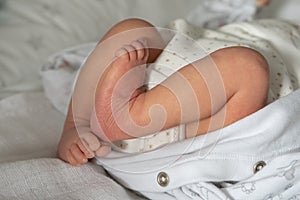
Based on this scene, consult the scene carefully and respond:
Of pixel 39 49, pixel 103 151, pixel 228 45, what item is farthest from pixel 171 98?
pixel 39 49

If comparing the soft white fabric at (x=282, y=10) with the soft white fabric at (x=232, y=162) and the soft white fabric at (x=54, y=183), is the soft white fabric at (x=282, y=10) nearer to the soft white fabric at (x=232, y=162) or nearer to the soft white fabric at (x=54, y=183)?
the soft white fabric at (x=232, y=162)

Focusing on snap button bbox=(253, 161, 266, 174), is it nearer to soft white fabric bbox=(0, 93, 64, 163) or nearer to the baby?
the baby

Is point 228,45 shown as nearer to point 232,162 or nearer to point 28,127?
point 232,162

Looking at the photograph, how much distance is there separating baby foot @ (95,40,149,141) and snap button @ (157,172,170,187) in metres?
0.09

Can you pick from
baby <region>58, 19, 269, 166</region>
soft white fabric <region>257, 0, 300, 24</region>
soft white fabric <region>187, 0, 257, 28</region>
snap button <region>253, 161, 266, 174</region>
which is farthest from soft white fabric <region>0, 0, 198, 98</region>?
snap button <region>253, 161, 266, 174</region>

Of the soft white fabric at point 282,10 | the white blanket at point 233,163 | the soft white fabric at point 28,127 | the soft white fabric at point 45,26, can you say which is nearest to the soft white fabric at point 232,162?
the white blanket at point 233,163

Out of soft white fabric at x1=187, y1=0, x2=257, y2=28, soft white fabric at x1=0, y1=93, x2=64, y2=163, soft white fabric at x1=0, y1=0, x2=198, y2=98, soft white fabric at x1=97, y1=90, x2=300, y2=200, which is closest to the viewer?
soft white fabric at x1=97, y1=90, x2=300, y2=200

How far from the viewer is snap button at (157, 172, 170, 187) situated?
73 centimetres

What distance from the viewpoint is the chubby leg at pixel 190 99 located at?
29.6 inches

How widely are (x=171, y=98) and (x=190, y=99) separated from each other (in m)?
0.03

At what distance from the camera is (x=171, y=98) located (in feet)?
2.46

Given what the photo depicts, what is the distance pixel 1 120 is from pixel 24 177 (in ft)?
0.78

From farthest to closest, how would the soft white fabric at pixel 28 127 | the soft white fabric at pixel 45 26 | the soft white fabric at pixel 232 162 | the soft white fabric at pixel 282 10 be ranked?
1. the soft white fabric at pixel 282 10
2. the soft white fabric at pixel 45 26
3. the soft white fabric at pixel 28 127
4. the soft white fabric at pixel 232 162

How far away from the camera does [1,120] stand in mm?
931
